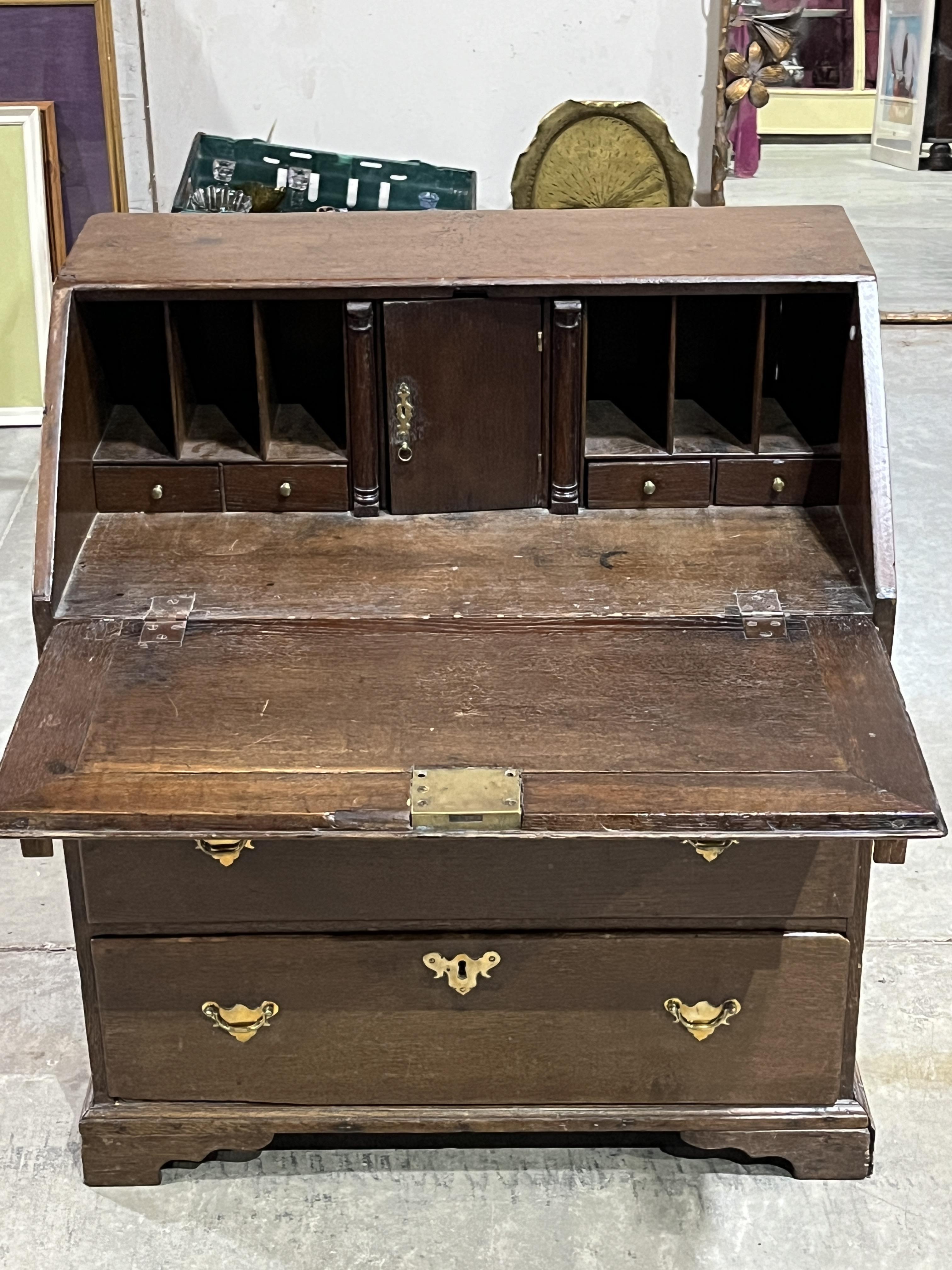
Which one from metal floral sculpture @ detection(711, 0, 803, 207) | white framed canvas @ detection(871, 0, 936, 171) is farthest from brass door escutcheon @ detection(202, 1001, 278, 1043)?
white framed canvas @ detection(871, 0, 936, 171)

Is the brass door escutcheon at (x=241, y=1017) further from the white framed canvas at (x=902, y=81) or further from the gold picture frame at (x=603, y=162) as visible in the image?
the white framed canvas at (x=902, y=81)

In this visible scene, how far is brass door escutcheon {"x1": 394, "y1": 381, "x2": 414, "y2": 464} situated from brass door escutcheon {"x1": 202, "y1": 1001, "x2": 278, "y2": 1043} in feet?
2.65

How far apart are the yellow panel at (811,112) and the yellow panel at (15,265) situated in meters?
3.68

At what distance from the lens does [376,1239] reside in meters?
2.09

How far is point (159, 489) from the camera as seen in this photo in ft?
7.64

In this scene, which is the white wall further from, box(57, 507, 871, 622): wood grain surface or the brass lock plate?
the brass lock plate

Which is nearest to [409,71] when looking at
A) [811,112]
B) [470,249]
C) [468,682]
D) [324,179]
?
[324,179]

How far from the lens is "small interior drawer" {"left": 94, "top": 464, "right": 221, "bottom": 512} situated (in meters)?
2.32

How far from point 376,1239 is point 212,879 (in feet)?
1.79

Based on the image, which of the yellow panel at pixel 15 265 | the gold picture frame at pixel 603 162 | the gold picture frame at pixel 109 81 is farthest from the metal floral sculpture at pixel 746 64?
the yellow panel at pixel 15 265

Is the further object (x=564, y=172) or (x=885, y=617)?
(x=564, y=172)

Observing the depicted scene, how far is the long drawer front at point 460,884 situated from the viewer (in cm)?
198

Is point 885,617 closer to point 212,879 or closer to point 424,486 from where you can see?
point 424,486

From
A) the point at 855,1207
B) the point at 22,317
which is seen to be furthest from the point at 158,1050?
the point at 22,317
